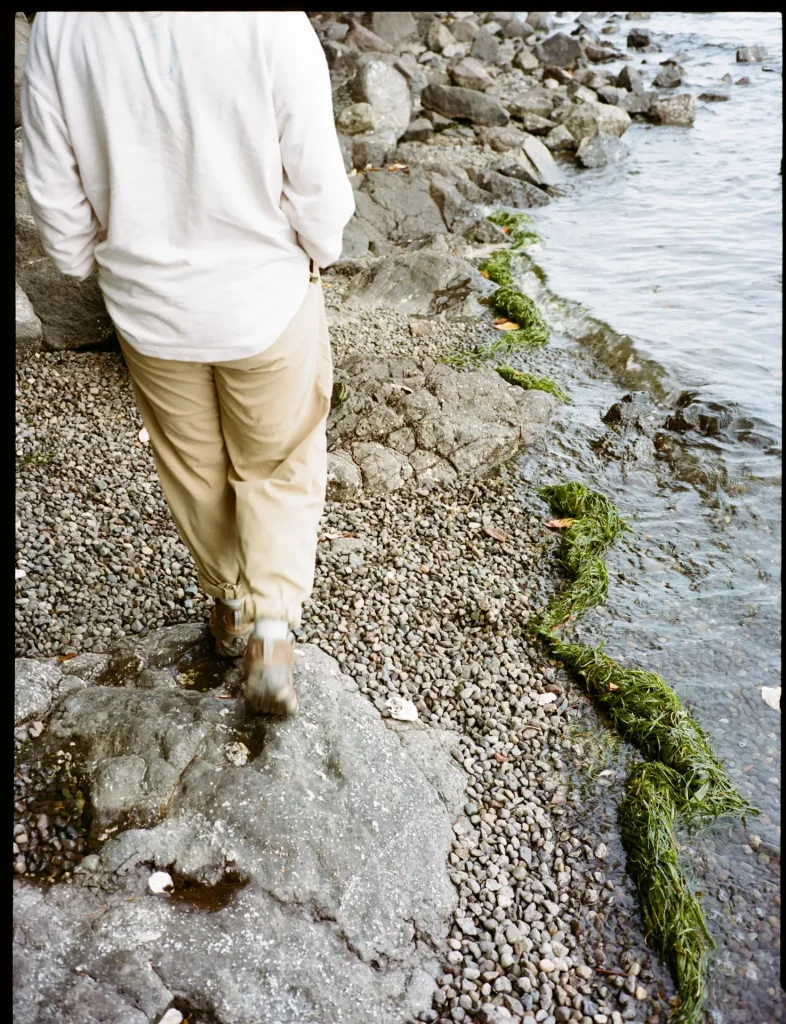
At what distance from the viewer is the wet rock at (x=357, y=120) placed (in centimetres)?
1234

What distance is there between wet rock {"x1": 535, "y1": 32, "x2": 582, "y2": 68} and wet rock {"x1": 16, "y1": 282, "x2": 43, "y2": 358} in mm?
14894

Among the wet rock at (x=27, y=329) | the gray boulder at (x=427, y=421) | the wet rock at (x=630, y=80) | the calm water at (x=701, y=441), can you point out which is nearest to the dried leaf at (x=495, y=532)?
the gray boulder at (x=427, y=421)

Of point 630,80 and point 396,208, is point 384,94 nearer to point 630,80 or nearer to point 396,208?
point 396,208

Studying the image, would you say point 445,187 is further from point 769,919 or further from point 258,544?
point 769,919

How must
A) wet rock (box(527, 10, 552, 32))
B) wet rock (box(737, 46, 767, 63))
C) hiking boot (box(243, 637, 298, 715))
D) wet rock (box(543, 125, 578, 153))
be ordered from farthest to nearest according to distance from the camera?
wet rock (box(527, 10, 552, 32)) → wet rock (box(737, 46, 767, 63)) → wet rock (box(543, 125, 578, 153)) → hiking boot (box(243, 637, 298, 715))

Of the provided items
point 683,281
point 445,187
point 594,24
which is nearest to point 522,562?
point 683,281

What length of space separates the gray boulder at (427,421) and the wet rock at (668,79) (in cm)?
1389

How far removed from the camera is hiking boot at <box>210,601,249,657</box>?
11.4 ft

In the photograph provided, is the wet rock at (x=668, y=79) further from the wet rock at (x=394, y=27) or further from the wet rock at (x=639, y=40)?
the wet rock at (x=394, y=27)

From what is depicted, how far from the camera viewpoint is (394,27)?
1717 cm

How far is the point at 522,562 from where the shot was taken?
4.85 metres

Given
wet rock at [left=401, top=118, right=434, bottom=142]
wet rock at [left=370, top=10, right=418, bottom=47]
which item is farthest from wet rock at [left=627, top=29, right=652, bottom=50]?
wet rock at [left=401, top=118, right=434, bottom=142]

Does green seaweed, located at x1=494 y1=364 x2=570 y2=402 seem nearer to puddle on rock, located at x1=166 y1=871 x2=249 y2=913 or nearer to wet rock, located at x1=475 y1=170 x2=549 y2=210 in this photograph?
puddle on rock, located at x1=166 y1=871 x2=249 y2=913

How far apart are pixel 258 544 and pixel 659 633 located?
2.33 metres
